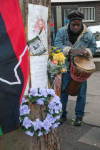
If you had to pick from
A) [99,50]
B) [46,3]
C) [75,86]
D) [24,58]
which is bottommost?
[99,50]

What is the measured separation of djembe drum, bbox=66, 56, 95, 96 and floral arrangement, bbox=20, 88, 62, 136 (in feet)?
5.46

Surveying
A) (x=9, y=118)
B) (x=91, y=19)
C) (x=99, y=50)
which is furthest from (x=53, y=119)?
(x=91, y=19)

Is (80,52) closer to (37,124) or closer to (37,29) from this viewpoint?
(37,29)

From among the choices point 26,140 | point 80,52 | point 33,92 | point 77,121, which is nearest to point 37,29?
point 33,92

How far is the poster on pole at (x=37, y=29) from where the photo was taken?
2.98 m

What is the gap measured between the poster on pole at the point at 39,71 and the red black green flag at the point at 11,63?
49cm

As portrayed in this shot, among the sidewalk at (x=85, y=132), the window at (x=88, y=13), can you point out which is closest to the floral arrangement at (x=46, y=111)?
the sidewalk at (x=85, y=132)

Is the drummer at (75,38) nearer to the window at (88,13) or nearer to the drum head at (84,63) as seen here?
the drum head at (84,63)

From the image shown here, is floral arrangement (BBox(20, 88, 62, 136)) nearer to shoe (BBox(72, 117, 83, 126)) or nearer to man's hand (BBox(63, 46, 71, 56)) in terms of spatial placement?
man's hand (BBox(63, 46, 71, 56))

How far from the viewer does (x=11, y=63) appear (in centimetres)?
239

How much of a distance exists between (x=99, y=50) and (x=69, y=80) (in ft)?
32.5

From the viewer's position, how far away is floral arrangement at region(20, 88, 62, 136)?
3.00m

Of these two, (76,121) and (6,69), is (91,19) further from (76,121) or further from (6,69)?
(6,69)

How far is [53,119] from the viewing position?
122 inches
